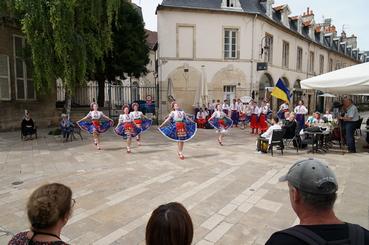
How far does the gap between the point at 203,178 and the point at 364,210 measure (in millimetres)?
3152

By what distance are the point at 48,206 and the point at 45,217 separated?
7 cm

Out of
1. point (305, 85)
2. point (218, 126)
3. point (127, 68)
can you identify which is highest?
point (127, 68)

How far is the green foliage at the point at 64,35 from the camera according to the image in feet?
40.0

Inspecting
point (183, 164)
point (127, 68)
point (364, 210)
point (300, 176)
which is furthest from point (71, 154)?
point (127, 68)

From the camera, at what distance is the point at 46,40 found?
41.5 ft

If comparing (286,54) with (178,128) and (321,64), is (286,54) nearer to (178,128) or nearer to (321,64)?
(321,64)

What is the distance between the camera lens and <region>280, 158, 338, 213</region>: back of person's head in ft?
5.55

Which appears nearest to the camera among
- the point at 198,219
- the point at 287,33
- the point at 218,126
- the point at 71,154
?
the point at 198,219

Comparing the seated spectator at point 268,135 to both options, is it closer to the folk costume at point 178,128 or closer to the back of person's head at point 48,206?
the folk costume at point 178,128

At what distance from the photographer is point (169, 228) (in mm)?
1650

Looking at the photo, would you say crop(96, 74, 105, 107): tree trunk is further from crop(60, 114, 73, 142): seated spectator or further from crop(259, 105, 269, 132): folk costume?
crop(259, 105, 269, 132): folk costume

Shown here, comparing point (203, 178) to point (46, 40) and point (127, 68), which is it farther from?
point (127, 68)

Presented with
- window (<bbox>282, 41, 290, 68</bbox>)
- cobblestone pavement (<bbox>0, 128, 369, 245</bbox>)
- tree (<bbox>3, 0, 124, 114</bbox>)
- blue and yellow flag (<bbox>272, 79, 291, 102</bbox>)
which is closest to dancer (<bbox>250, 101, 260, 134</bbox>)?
blue and yellow flag (<bbox>272, 79, 291, 102</bbox>)

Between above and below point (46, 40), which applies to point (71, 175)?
below
